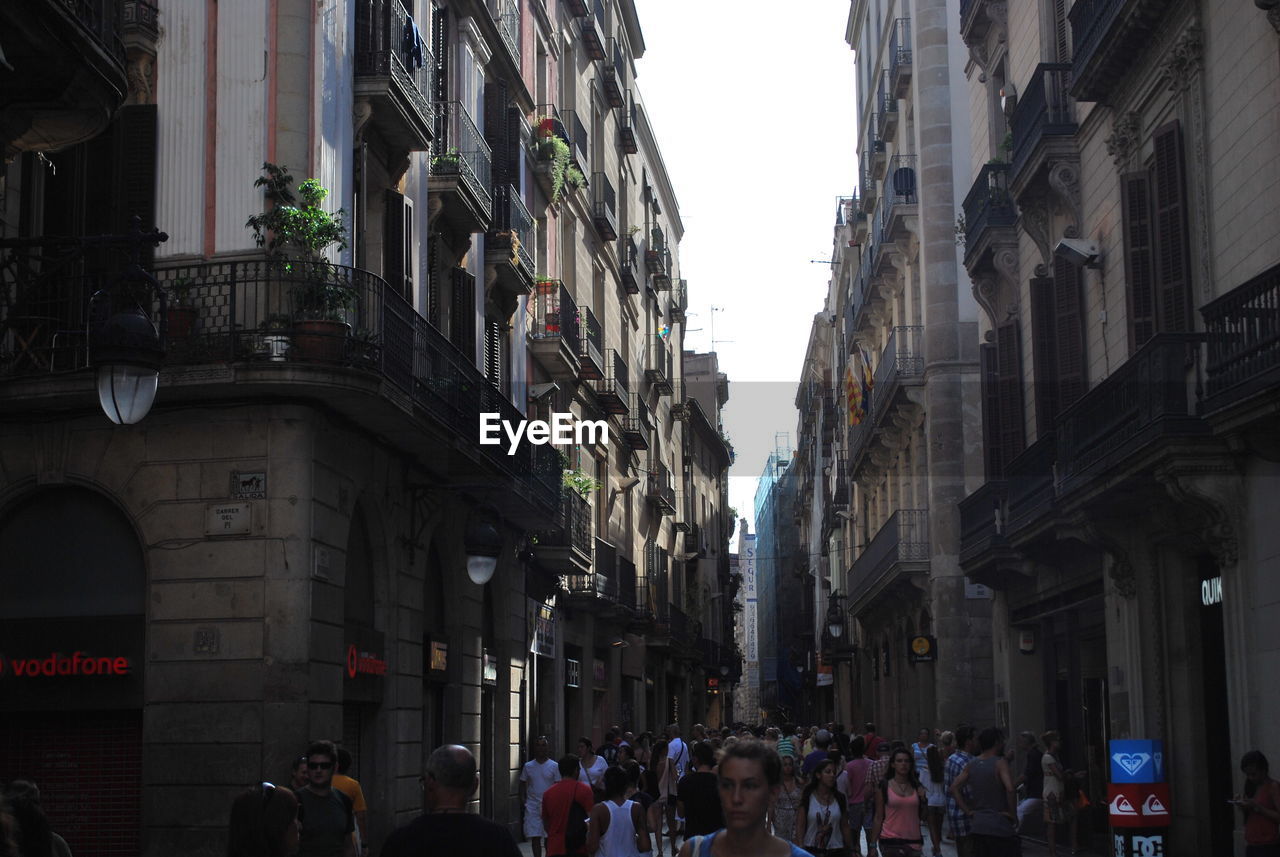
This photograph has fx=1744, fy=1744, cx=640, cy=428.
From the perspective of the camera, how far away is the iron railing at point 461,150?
919 inches

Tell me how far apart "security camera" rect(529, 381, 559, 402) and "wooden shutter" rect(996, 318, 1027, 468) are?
27.1 ft

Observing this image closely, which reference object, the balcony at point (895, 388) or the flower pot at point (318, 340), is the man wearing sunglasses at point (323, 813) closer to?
the flower pot at point (318, 340)

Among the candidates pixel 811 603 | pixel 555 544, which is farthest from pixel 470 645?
pixel 811 603

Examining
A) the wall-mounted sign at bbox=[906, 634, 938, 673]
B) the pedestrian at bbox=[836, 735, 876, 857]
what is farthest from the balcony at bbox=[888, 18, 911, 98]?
the pedestrian at bbox=[836, 735, 876, 857]

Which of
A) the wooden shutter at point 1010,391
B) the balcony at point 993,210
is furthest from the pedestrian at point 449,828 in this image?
the balcony at point 993,210

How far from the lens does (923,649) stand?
34.7m

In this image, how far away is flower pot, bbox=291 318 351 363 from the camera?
17.0 metres

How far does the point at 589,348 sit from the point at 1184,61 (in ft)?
62.5

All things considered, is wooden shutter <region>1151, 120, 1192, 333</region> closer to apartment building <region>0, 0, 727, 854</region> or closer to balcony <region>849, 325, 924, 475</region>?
apartment building <region>0, 0, 727, 854</region>

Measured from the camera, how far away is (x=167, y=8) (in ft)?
58.6

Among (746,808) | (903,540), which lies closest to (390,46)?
(746,808)

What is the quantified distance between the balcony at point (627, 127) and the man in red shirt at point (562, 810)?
1337 inches

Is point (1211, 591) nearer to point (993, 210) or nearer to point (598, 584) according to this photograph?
point (993, 210)

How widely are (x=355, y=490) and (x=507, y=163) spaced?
10017mm
